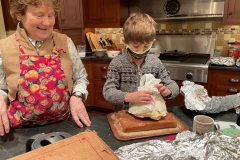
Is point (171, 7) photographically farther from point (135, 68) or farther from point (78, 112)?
point (78, 112)

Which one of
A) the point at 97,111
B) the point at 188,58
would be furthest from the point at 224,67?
the point at 97,111

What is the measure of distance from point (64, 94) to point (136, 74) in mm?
422

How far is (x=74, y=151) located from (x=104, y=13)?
253 cm

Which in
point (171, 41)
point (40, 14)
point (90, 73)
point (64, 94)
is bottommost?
point (90, 73)

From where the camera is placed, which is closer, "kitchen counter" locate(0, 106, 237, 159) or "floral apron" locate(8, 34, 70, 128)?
"kitchen counter" locate(0, 106, 237, 159)

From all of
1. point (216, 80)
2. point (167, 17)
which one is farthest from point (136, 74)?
point (167, 17)

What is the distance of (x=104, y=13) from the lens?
9.25 feet

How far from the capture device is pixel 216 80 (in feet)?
6.95

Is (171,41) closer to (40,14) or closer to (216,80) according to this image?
(216,80)

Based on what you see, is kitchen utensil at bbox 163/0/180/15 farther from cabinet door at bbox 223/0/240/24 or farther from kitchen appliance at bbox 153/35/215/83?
cabinet door at bbox 223/0/240/24

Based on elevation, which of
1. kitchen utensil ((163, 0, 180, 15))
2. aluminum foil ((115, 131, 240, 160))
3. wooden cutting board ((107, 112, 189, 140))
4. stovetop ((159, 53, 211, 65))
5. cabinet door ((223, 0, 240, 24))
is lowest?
wooden cutting board ((107, 112, 189, 140))

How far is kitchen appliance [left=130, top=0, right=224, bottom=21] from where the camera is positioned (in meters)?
2.39

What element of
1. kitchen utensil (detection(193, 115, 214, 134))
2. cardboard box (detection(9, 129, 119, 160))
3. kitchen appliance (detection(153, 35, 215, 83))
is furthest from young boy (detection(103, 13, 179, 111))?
kitchen appliance (detection(153, 35, 215, 83))

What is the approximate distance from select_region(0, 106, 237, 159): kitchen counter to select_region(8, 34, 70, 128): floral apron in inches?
3.2
